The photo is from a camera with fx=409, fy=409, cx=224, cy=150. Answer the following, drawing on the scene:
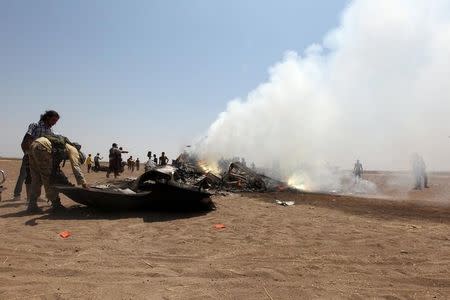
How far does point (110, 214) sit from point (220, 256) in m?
3.87

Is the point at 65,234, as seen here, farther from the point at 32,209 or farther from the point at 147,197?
the point at 32,209

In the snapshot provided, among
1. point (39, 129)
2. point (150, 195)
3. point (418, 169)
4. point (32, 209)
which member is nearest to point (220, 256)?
point (150, 195)

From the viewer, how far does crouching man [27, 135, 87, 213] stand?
27.2ft

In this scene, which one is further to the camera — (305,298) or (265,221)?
(265,221)

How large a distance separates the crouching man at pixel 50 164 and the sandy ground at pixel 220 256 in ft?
1.74

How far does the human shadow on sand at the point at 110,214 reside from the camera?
26.9ft

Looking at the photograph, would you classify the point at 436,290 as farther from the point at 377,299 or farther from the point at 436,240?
the point at 436,240

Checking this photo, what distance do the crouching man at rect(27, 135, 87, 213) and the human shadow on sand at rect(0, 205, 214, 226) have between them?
12.1 inches

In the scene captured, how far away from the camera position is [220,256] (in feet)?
18.3

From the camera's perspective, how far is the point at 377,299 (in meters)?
4.03

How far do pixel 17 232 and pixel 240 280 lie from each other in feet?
14.0

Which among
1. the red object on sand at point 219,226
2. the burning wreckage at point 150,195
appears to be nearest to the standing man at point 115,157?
the burning wreckage at point 150,195

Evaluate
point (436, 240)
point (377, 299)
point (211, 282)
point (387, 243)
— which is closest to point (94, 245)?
point (211, 282)

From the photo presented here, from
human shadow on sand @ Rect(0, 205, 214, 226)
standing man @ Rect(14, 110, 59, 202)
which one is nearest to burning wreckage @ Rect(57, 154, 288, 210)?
human shadow on sand @ Rect(0, 205, 214, 226)
